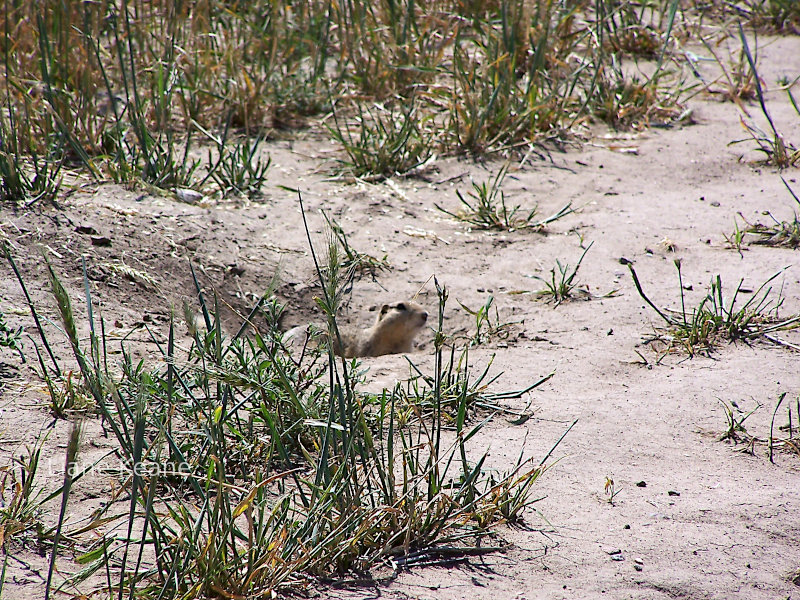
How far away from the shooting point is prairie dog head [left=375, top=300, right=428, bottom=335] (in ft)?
14.2

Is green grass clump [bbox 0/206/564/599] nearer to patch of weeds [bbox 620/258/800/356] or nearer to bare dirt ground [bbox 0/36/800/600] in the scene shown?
bare dirt ground [bbox 0/36/800/600]

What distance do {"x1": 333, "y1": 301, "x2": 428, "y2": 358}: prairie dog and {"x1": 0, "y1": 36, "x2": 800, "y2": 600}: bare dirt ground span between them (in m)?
0.11

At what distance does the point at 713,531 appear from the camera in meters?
2.25

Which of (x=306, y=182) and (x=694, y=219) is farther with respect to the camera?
(x=306, y=182)

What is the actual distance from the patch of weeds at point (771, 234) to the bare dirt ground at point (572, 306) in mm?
81

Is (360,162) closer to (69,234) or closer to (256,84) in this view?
(256,84)

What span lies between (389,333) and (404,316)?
181 millimetres

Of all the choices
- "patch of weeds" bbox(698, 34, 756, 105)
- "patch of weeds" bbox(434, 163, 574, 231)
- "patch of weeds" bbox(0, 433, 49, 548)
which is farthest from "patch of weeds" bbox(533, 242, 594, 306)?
"patch of weeds" bbox(698, 34, 756, 105)

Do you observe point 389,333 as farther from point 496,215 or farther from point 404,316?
point 496,215

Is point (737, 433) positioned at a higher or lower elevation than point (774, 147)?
lower

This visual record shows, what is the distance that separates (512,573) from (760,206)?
3431 millimetres

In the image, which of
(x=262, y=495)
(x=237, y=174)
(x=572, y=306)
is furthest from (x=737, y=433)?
(x=237, y=174)

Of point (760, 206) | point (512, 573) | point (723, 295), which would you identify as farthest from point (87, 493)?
point (760, 206)

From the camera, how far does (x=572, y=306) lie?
3832mm
